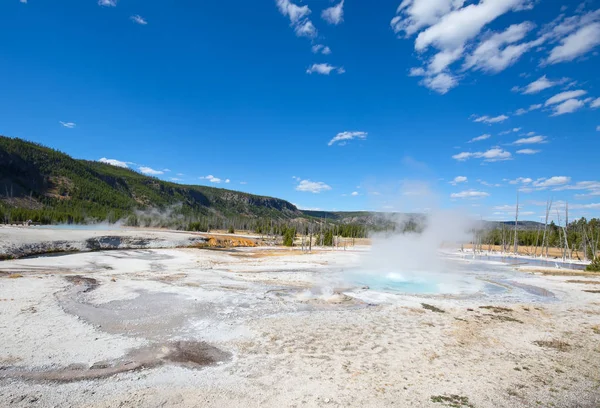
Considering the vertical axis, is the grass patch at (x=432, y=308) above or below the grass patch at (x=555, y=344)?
below

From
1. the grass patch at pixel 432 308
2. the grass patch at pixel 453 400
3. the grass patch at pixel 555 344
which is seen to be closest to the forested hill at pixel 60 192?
the grass patch at pixel 432 308

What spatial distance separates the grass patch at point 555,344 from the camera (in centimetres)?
826

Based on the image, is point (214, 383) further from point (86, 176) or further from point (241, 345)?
point (86, 176)

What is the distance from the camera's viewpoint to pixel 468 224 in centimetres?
2755

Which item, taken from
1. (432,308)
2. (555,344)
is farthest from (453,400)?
(432,308)

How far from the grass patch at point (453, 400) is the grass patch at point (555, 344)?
4.65 meters

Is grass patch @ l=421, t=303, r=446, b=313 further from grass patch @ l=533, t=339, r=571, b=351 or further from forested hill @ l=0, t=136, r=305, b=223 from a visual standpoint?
forested hill @ l=0, t=136, r=305, b=223

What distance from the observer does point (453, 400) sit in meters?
5.41

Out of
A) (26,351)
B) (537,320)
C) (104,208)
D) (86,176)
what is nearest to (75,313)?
(26,351)

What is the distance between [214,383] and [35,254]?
3278 centimetres

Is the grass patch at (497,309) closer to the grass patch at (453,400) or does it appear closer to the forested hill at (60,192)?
the grass patch at (453,400)

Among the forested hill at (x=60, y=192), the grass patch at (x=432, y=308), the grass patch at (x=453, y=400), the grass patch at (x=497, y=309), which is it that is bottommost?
the grass patch at (x=453, y=400)

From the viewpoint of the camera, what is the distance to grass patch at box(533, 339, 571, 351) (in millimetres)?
8260

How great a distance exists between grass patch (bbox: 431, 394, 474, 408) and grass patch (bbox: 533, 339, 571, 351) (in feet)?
15.3
